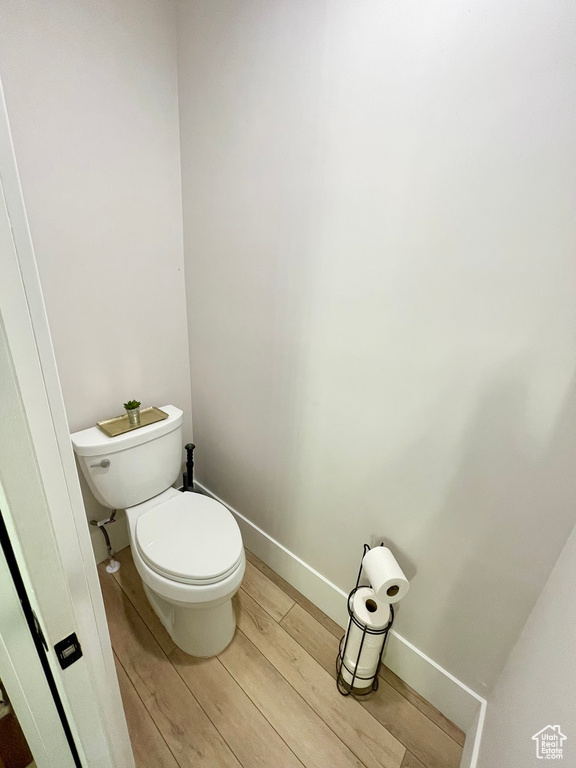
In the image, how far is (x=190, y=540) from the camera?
121 cm

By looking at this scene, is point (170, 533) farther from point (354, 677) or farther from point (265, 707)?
point (354, 677)

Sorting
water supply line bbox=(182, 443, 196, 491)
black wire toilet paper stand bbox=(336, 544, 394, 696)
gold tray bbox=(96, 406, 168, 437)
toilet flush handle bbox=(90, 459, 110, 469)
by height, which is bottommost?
black wire toilet paper stand bbox=(336, 544, 394, 696)

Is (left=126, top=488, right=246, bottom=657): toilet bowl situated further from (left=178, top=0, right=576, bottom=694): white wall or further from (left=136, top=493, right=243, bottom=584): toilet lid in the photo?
(left=178, top=0, right=576, bottom=694): white wall

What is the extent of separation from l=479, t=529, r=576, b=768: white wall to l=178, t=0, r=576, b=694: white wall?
63 millimetres

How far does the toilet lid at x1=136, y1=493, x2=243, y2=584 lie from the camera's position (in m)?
1.10

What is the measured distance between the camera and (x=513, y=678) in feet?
2.87

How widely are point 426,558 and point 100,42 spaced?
1999 mm

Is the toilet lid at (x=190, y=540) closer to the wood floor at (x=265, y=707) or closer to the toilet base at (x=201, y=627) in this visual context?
the toilet base at (x=201, y=627)

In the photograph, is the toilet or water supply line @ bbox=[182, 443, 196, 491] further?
water supply line @ bbox=[182, 443, 196, 491]

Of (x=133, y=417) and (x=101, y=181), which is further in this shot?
(x=133, y=417)

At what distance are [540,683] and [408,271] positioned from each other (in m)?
1.00

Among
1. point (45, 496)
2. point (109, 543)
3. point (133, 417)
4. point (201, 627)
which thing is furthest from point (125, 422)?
point (45, 496)

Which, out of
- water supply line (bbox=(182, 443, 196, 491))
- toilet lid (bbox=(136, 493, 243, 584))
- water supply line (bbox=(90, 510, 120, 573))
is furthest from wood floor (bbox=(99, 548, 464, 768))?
water supply line (bbox=(182, 443, 196, 491))

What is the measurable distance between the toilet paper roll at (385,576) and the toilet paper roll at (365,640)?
9 cm
